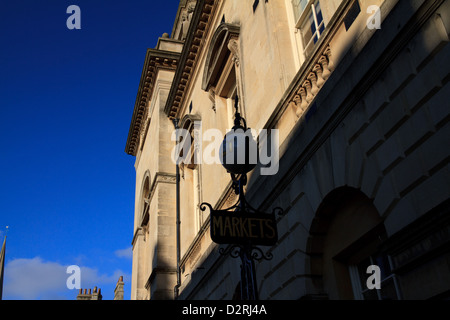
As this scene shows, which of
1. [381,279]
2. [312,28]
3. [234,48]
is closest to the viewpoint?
[381,279]

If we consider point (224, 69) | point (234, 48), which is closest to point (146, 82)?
point (224, 69)

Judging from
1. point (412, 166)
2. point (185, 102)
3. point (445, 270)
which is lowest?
point (445, 270)

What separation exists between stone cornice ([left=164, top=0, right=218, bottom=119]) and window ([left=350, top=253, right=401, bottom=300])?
12.1m

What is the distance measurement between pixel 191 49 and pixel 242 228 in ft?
48.1

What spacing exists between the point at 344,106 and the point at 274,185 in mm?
2854

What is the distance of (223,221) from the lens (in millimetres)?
5512

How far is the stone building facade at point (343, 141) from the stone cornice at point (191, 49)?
196 cm

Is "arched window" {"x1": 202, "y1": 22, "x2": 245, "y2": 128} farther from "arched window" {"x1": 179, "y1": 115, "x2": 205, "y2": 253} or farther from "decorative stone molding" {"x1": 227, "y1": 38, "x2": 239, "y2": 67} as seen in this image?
"arched window" {"x1": 179, "y1": 115, "x2": 205, "y2": 253}

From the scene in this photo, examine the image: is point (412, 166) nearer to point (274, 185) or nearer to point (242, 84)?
point (274, 185)

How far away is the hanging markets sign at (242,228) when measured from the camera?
17.9 feet

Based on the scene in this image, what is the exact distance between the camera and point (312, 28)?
33.9 ft

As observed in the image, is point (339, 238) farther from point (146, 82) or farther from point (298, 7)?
point (146, 82)

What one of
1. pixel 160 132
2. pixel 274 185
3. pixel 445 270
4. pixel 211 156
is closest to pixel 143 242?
pixel 160 132

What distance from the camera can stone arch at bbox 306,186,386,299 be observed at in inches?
293
